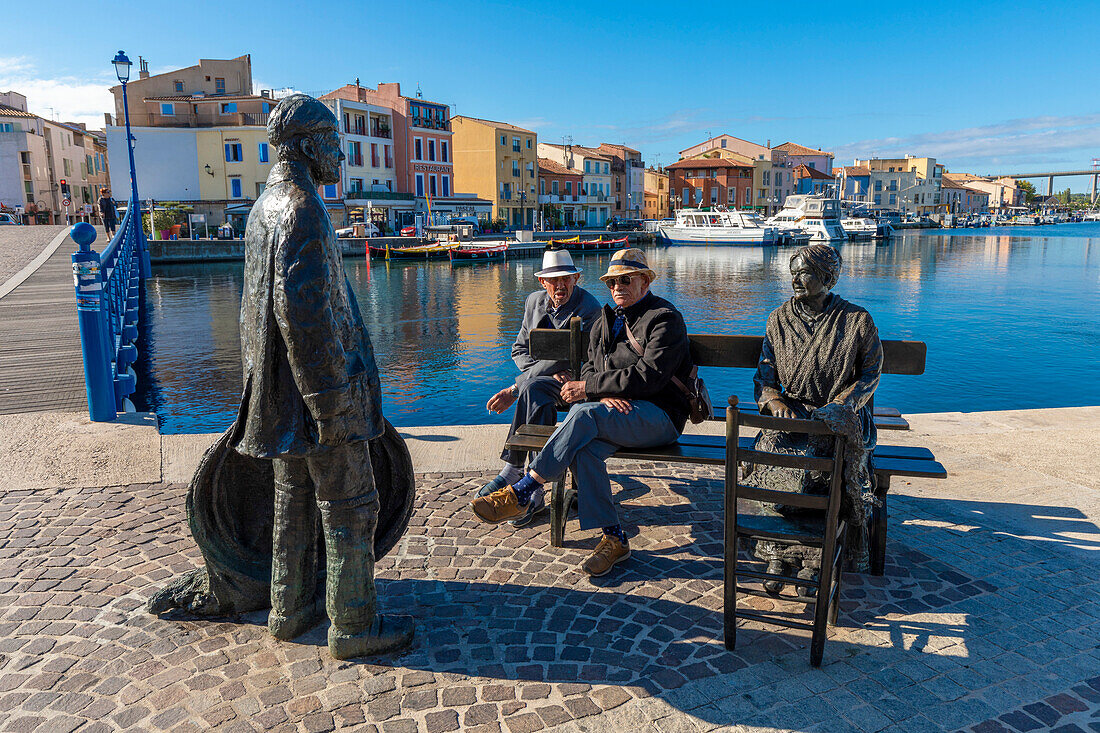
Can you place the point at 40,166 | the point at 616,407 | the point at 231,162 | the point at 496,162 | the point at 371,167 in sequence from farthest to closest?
the point at 496,162, the point at 371,167, the point at 40,166, the point at 231,162, the point at 616,407

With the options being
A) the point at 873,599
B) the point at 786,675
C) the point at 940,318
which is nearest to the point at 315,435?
the point at 786,675

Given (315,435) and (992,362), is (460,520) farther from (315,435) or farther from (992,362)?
(992,362)

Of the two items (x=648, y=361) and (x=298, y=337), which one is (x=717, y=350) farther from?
(x=298, y=337)

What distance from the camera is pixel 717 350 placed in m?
4.43

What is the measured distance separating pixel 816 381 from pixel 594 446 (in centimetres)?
113

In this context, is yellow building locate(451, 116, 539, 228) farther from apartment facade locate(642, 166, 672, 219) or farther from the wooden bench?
the wooden bench

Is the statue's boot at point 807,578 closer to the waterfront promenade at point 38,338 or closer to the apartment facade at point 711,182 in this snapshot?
the waterfront promenade at point 38,338

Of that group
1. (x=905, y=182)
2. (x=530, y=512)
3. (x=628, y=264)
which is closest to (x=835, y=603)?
(x=530, y=512)

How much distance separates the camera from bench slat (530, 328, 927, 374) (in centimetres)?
409

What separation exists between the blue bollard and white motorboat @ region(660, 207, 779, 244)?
2288 inches

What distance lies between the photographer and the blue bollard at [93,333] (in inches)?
243

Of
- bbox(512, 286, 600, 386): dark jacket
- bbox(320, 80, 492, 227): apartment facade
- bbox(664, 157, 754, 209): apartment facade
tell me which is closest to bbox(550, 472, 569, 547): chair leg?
bbox(512, 286, 600, 386): dark jacket

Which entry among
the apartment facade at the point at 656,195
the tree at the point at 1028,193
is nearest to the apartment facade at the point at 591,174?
the apartment facade at the point at 656,195

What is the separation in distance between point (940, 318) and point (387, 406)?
17.6 meters
